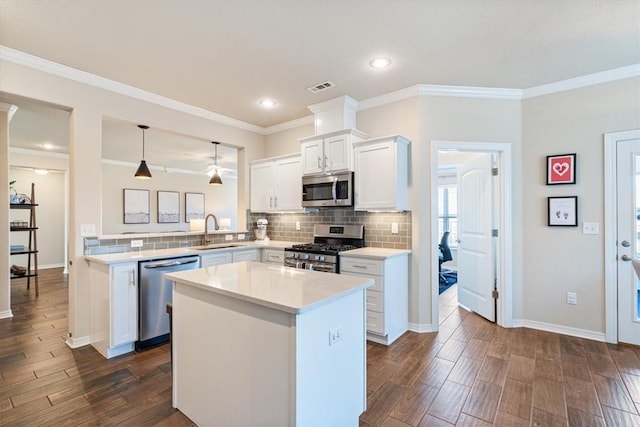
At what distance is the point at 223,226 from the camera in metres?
5.11

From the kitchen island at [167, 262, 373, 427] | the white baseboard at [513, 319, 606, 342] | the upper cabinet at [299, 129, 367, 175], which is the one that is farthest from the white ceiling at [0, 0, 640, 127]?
the white baseboard at [513, 319, 606, 342]

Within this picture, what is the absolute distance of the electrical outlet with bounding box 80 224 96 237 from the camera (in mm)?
3064

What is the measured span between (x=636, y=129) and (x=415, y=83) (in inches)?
84.2

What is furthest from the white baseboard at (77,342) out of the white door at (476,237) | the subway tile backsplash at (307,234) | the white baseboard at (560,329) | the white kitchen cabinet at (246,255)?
the white baseboard at (560,329)

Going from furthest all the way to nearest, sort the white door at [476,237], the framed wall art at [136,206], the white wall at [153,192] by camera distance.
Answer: the framed wall art at [136,206]
the white wall at [153,192]
the white door at [476,237]

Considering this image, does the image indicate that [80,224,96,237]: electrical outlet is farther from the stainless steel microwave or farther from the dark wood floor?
the stainless steel microwave

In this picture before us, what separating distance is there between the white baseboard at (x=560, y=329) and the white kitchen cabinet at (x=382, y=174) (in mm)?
1867

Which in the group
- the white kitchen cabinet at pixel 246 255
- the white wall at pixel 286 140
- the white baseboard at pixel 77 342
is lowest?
the white baseboard at pixel 77 342

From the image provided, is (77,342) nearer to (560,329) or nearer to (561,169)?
(560,329)

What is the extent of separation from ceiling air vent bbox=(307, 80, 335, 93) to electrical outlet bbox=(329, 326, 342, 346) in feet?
Answer: 8.72

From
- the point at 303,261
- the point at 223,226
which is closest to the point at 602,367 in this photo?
the point at 303,261

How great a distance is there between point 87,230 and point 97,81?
1537mm

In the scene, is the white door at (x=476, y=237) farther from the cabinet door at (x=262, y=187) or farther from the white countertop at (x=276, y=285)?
the cabinet door at (x=262, y=187)

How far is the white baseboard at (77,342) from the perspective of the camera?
9.89 ft
